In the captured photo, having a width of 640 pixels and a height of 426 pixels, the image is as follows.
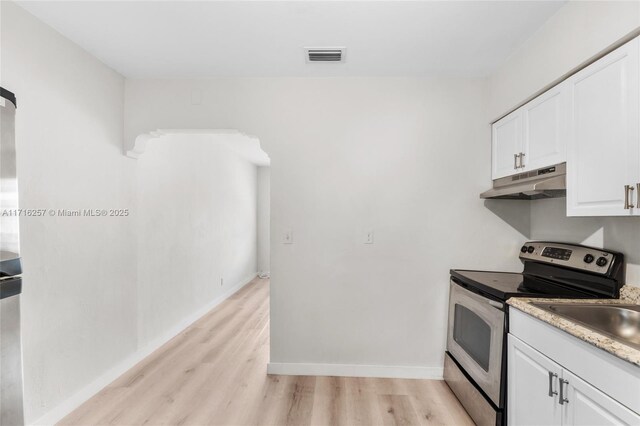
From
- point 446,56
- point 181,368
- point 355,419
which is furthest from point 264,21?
point 181,368

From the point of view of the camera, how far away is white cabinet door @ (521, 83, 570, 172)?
1771mm

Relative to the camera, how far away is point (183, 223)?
3.75 meters

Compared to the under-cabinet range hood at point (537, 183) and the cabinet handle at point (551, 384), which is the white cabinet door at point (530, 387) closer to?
the cabinet handle at point (551, 384)

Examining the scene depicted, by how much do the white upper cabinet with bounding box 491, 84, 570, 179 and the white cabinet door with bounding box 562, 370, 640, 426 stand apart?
3.80ft

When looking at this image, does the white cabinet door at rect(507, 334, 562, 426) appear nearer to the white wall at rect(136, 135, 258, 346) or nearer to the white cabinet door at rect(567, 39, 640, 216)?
the white cabinet door at rect(567, 39, 640, 216)

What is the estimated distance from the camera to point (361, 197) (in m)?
2.69

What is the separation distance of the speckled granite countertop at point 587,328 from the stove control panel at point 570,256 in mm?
151

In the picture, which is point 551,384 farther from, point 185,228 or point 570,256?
point 185,228

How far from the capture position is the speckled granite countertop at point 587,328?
1080 millimetres

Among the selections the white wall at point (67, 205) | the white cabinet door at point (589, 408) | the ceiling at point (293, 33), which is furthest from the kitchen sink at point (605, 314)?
the white wall at point (67, 205)

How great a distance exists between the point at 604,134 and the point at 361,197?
1.58 m

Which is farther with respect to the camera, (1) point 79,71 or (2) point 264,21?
(1) point 79,71

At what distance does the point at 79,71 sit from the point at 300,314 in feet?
8.13

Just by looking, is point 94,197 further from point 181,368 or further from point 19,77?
point 181,368
